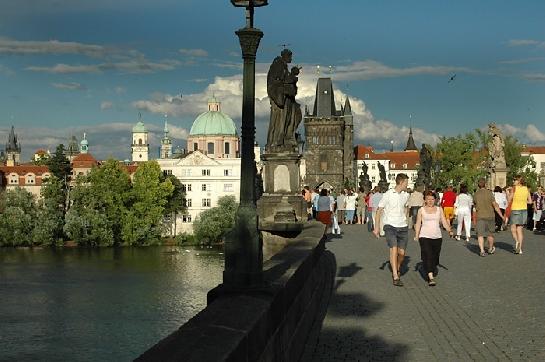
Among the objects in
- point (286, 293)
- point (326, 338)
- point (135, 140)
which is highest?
point (135, 140)

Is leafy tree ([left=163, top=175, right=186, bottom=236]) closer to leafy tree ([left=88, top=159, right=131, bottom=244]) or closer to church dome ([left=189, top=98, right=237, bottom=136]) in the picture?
leafy tree ([left=88, top=159, right=131, bottom=244])

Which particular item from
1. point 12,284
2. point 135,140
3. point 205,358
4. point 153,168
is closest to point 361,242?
point 205,358

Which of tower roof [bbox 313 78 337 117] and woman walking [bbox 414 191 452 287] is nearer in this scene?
woman walking [bbox 414 191 452 287]

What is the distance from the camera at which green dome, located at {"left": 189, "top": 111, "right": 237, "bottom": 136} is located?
5300 inches

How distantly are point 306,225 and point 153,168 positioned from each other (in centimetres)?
8103

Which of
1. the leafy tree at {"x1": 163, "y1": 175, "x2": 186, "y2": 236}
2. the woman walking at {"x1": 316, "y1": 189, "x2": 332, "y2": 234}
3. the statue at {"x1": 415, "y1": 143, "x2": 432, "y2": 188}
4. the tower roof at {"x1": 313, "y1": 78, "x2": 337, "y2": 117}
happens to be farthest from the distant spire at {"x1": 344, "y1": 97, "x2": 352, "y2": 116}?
the woman walking at {"x1": 316, "y1": 189, "x2": 332, "y2": 234}

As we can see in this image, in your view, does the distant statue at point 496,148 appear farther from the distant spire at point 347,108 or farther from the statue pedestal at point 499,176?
the distant spire at point 347,108

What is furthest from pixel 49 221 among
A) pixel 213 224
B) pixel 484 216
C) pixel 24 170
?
pixel 484 216

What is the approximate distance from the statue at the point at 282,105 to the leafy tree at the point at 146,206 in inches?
2785

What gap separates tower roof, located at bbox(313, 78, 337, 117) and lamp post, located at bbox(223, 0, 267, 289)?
12156cm

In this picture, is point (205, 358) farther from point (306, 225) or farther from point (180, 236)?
point (180, 236)

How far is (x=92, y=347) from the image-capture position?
32562mm

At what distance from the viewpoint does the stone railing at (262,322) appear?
14.1 feet

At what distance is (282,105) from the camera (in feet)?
59.8
